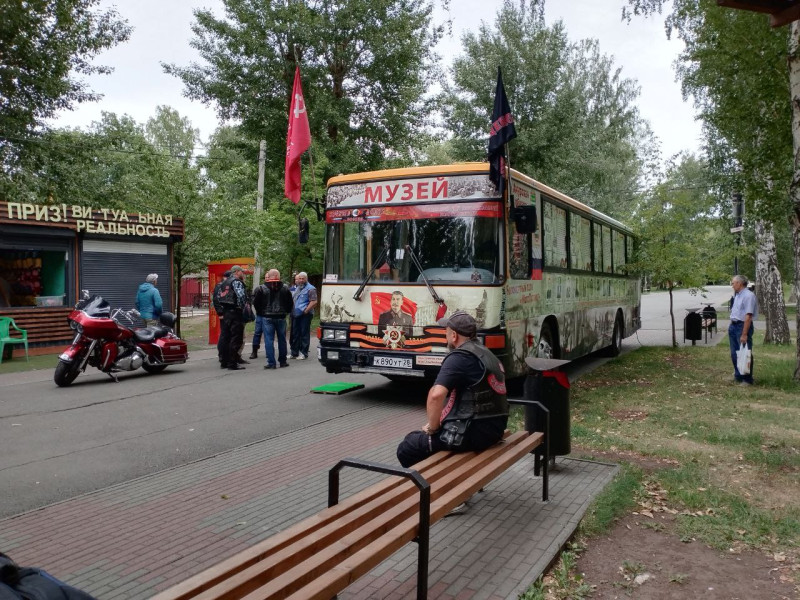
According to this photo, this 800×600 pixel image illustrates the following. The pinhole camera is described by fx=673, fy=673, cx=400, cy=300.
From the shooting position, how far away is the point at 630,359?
15109mm

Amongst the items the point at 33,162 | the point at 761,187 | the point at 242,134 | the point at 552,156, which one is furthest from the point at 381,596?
the point at 552,156

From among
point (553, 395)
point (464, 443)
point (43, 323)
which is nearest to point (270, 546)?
point (464, 443)

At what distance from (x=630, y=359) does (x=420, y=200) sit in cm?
815

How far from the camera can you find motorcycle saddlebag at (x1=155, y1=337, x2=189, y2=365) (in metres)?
12.6

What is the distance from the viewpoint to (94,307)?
445 inches

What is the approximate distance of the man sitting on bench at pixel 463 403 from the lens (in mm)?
4488

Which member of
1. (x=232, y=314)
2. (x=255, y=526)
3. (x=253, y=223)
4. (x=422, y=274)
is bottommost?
(x=255, y=526)

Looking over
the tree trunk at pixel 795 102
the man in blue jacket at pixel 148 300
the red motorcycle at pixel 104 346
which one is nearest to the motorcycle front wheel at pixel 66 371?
the red motorcycle at pixel 104 346

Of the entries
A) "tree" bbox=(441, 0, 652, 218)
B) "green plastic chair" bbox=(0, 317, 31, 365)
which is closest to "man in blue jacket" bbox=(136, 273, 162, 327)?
"green plastic chair" bbox=(0, 317, 31, 365)

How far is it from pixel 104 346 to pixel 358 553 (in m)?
9.75

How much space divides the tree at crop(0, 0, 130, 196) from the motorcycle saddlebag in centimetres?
1363

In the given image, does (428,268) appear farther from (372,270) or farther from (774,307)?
(774,307)

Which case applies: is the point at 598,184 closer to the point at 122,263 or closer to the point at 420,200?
the point at 122,263

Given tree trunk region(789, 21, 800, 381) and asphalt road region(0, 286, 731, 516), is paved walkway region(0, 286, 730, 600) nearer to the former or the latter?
asphalt road region(0, 286, 731, 516)
